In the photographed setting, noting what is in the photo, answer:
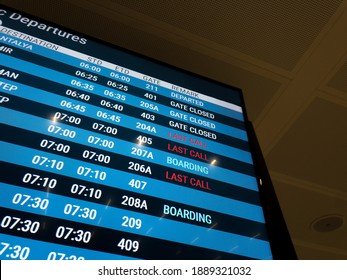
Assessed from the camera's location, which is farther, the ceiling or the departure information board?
the ceiling

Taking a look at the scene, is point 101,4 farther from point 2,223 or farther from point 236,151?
point 2,223

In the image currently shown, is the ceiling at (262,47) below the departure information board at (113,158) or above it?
above

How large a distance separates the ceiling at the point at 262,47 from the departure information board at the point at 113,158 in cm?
18

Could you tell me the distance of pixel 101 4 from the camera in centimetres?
164

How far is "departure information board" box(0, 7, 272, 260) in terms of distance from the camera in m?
0.99

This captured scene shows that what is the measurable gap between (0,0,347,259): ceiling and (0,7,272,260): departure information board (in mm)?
180

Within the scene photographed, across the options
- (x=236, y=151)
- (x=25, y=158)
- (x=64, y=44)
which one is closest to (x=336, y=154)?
(x=236, y=151)

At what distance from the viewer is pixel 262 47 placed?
5.85ft

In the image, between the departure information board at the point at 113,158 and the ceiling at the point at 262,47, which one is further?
the ceiling at the point at 262,47

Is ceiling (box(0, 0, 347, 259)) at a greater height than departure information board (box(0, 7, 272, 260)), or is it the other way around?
ceiling (box(0, 0, 347, 259))

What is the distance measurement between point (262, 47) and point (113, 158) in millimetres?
1053

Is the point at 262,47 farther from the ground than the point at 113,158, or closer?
farther from the ground

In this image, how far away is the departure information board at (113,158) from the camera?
986 mm

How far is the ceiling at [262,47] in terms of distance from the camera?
1.66 m
